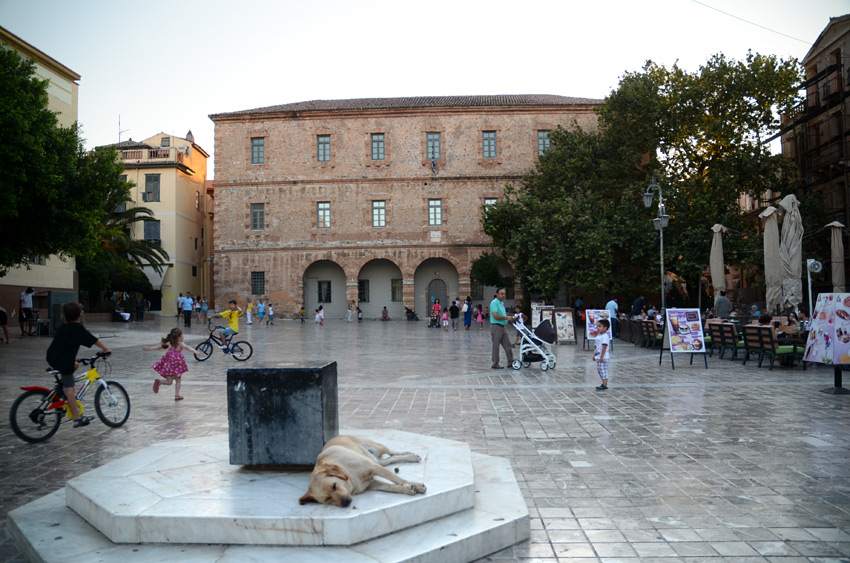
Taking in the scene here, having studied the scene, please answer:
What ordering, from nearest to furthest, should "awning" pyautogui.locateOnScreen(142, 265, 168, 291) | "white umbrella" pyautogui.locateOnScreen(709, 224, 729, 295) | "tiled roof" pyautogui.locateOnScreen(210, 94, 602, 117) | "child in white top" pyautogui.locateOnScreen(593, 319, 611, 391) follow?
"child in white top" pyautogui.locateOnScreen(593, 319, 611, 391) < "white umbrella" pyautogui.locateOnScreen(709, 224, 729, 295) < "tiled roof" pyautogui.locateOnScreen(210, 94, 602, 117) < "awning" pyautogui.locateOnScreen(142, 265, 168, 291)

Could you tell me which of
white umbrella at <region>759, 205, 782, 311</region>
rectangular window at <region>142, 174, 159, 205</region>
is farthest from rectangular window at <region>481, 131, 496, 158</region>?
white umbrella at <region>759, 205, 782, 311</region>

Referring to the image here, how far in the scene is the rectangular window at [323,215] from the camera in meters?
39.7

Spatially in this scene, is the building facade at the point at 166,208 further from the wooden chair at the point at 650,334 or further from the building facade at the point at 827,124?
the building facade at the point at 827,124

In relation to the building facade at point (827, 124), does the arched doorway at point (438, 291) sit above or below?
below

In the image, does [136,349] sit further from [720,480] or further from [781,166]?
[781,166]

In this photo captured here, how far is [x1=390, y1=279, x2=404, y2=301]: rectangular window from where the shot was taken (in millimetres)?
41000

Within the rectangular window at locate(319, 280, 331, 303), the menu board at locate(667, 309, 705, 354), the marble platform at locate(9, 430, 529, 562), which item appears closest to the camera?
the marble platform at locate(9, 430, 529, 562)

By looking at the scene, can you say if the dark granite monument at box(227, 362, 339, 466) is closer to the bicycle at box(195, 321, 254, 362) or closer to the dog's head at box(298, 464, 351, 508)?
the dog's head at box(298, 464, 351, 508)

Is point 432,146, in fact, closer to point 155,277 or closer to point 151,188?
point 151,188

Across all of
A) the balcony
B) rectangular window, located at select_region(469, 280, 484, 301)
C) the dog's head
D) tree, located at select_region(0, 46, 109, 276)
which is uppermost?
the balcony

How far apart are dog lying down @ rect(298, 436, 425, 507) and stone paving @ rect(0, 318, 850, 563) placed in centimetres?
86

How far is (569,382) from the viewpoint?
36.0 ft

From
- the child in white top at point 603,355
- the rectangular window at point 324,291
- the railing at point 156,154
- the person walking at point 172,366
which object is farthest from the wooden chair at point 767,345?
the railing at point 156,154

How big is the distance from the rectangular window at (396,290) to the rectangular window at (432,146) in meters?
8.49
